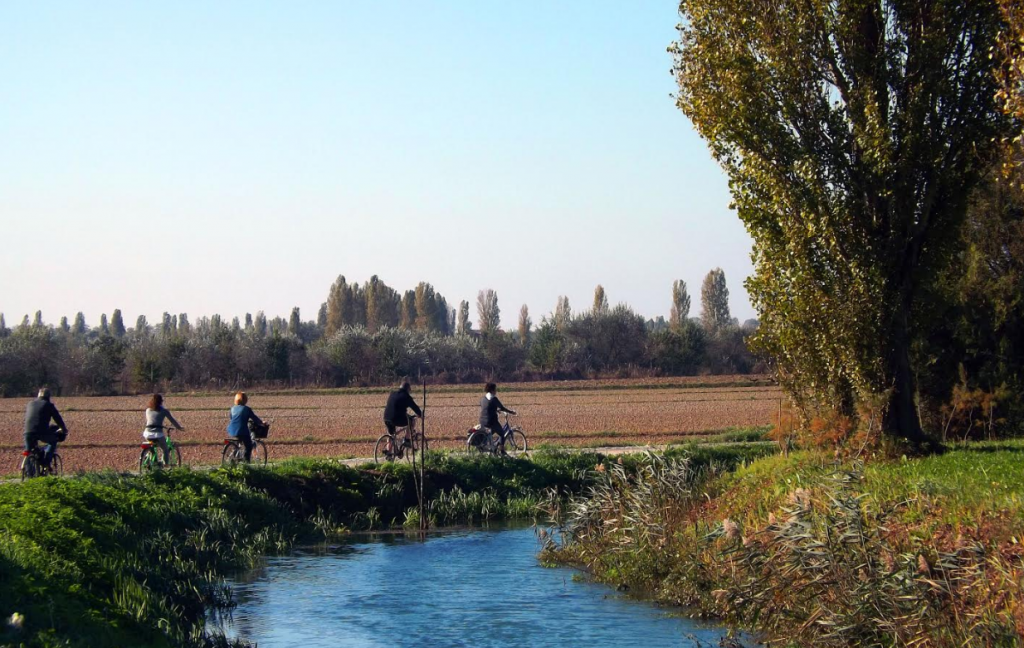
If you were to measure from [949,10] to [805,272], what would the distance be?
183 inches

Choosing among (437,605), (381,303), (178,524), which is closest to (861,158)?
(437,605)

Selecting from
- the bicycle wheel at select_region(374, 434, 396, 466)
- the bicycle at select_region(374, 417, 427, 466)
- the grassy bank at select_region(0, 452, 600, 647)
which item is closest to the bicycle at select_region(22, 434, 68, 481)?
the grassy bank at select_region(0, 452, 600, 647)

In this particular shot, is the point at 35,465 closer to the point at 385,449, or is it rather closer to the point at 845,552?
the point at 385,449

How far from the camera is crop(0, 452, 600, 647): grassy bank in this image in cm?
1016

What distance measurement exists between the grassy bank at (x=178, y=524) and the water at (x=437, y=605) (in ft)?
2.61

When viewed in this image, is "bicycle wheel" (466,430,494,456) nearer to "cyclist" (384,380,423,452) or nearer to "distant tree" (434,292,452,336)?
"cyclist" (384,380,423,452)

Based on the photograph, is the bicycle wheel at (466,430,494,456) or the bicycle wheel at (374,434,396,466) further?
the bicycle wheel at (466,430,494,456)

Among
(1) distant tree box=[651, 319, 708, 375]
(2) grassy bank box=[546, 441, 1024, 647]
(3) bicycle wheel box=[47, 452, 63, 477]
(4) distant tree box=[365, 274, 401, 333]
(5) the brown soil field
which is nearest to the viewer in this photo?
(2) grassy bank box=[546, 441, 1024, 647]

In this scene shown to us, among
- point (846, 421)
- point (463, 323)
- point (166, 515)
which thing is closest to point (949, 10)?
point (846, 421)

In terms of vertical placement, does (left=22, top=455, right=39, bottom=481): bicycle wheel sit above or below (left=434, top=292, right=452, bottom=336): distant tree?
below

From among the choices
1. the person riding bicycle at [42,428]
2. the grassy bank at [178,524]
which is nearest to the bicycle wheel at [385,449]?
the grassy bank at [178,524]

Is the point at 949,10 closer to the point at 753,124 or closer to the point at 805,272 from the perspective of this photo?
the point at 753,124

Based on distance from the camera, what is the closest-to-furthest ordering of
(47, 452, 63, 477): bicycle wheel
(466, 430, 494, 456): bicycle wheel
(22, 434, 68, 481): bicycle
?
(22, 434, 68, 481): bicycle → (47, 452, 63, 477): bicycle wheel → (466, 430, 494, 456): bicycle wheel

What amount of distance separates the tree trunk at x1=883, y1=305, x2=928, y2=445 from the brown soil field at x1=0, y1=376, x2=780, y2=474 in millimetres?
5701
